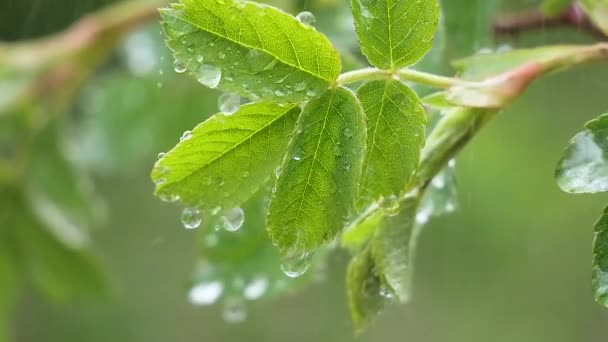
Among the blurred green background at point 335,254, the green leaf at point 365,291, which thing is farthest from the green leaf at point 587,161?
the blurred green background at point 335,254

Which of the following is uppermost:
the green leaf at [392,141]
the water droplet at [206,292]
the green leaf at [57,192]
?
the green leaf at [57,192]

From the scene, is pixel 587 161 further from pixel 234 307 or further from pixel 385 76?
pixel 234 307

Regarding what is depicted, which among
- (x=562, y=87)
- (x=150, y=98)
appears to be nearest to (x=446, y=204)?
(x=150, y=98)

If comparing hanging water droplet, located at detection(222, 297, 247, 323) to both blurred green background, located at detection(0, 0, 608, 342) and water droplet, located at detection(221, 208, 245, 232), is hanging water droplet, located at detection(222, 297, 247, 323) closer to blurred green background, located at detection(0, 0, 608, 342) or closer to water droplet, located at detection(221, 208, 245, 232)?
blurred green background, located at detection(0, 0, 608, 342)

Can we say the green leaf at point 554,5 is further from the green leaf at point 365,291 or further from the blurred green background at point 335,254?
the green leaf at point 365,291

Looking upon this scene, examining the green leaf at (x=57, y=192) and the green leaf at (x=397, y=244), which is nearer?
the green leaf at (x=397, y=244)

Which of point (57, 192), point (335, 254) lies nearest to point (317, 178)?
point (335, 254)
